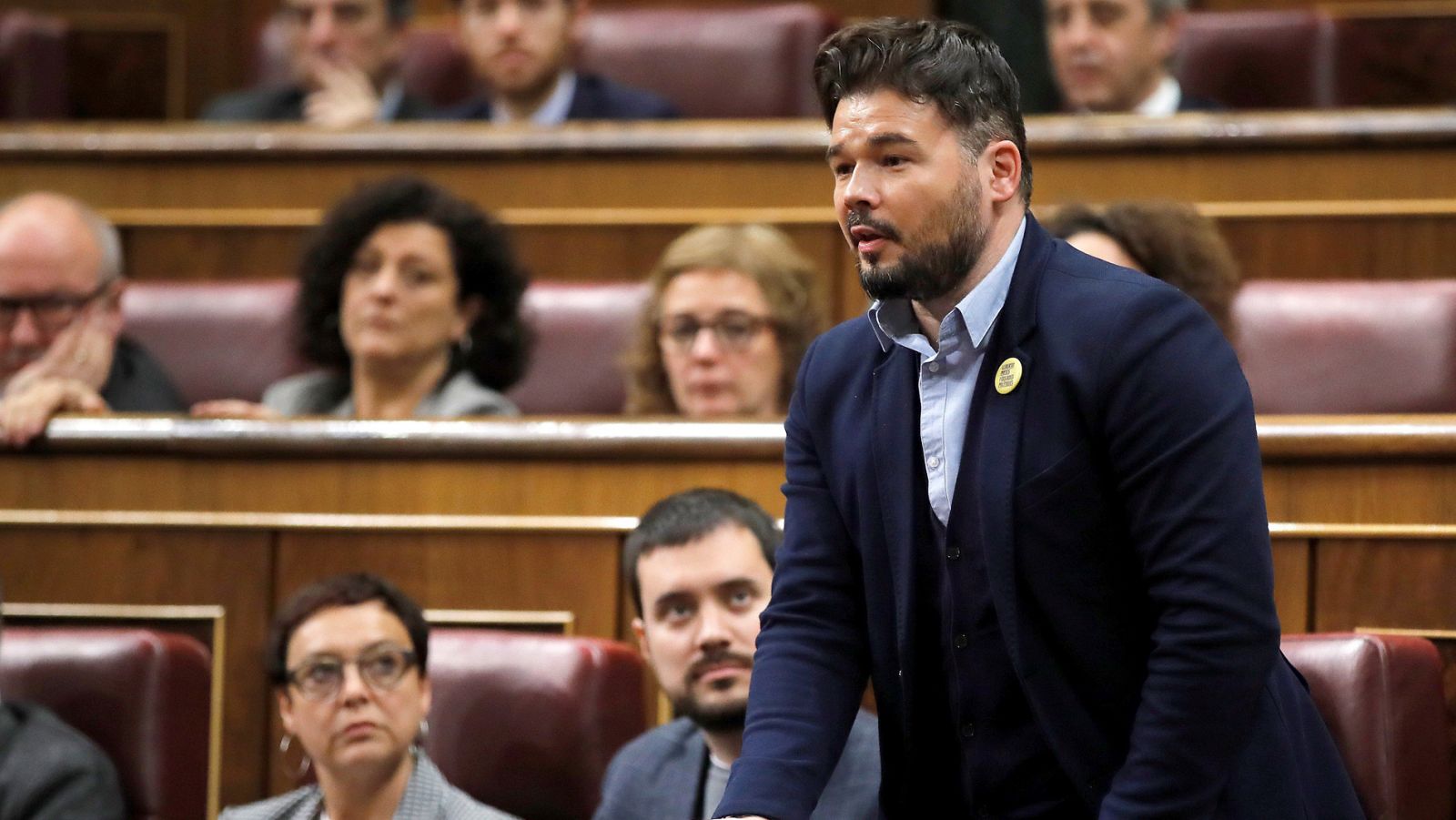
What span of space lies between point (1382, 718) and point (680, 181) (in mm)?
723

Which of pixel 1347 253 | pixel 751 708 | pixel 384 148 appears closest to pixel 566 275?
pixel 384 148

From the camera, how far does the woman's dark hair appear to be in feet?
2.55

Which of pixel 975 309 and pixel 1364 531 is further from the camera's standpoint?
pixel 1364 531

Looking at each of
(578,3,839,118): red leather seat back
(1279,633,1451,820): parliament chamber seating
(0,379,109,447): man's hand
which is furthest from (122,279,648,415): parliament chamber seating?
(1279,633,1451,820): parliament chamber seating

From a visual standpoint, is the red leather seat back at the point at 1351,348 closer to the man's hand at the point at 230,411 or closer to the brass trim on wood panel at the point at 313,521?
the brass trim on wood panel at the point at 313,521

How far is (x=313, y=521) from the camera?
89cm

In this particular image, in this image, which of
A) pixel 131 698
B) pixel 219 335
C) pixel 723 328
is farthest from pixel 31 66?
pixel 131 698

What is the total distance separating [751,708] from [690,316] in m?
0.53

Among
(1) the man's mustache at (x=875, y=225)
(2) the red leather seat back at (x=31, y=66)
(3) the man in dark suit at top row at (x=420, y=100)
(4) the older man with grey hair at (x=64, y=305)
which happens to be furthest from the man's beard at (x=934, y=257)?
(2) the red leather seat back at (x=31, y=66)

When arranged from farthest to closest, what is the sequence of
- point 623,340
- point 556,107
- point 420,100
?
1. point 420,100
2. point 556,107
3. point 623,340

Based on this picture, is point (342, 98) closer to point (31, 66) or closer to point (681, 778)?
point (31, 66)

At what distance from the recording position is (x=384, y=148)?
4.23ft

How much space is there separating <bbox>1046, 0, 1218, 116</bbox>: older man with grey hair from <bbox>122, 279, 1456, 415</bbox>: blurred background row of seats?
0.23 metres

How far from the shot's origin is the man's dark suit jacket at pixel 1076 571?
0.47 m
